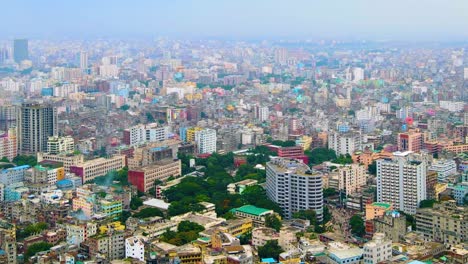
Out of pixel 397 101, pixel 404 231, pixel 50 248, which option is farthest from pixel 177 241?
pixel 397 101

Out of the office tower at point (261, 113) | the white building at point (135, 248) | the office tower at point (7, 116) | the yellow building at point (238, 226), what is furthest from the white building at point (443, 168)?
the office tower at point (7, 116)

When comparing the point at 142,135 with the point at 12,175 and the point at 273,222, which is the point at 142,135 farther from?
the point at 273,222

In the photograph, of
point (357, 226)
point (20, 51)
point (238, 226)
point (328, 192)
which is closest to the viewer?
point (238, 226)

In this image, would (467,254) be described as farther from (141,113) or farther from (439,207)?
(141,113)

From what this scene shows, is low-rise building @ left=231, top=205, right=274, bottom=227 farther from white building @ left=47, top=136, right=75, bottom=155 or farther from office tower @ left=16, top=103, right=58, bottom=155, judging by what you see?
office tower @ left=16, top=103, right=58, bottom=155

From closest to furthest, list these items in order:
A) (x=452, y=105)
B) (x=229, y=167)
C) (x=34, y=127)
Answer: (x=229, y=167) → (x=34, y=127) → (x=452, y=105)

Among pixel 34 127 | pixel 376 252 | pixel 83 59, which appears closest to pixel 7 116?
pixel 34 127
